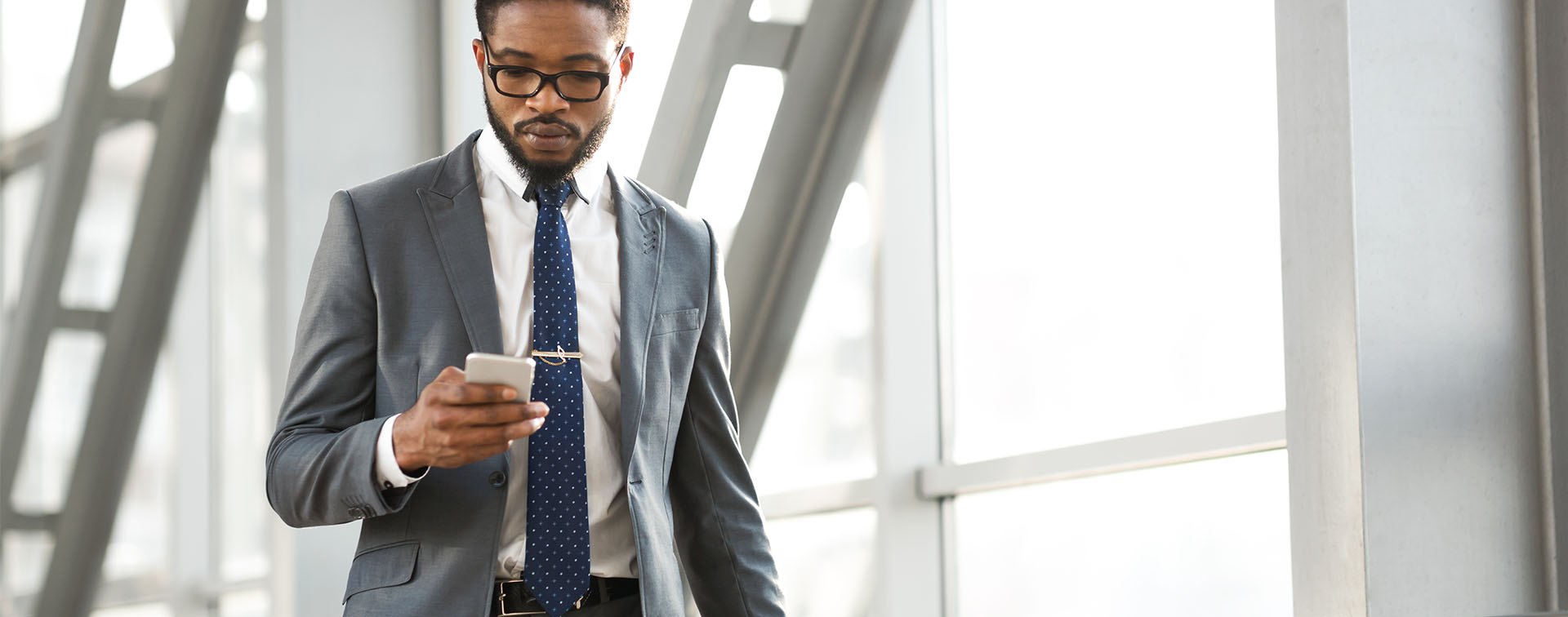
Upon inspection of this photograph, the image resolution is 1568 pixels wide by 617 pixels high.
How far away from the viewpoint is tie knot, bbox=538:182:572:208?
84.1 inches

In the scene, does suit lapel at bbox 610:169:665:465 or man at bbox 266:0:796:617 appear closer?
man at bbox 266:0:796:617

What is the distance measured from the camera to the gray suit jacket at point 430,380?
6.34 ft

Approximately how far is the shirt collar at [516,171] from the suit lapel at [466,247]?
0.13ft

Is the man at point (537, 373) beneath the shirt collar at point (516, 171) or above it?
beneath

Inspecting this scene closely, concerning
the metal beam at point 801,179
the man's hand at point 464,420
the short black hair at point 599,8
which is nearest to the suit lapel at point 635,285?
the short black hair at point 599,8

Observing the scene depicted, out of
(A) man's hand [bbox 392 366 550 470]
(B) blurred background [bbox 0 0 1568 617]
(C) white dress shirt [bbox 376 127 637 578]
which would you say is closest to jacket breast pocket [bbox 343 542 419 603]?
(C) white dress shirt [bbox 376 127 637 578]

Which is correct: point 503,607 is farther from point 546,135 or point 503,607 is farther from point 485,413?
point 546,135

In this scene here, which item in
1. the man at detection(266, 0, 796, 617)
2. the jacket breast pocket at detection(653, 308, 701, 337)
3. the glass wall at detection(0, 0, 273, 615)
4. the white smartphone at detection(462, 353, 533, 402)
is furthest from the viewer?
the glass wall at detection(0, 0, 273, 615)

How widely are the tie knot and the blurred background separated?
0.97 meters

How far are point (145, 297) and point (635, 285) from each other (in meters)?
4.54

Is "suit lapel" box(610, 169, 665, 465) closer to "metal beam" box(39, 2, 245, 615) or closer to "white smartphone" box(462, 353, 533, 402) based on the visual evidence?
"white smartphone" box(462, 353, 533, 402)

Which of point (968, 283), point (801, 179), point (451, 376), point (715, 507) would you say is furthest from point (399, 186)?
point (801, 179)

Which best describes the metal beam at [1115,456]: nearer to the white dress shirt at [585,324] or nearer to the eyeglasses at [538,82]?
the white dress shirt at [585,324]

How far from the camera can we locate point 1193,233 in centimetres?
282
